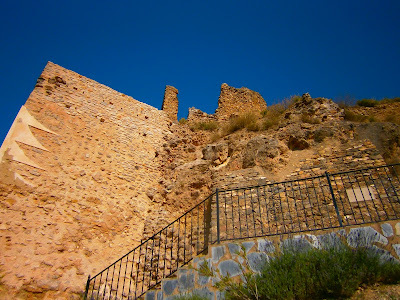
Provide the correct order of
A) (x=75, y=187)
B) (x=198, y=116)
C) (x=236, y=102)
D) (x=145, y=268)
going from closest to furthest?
(x=145, y=268)
(x=75, y=187)
(x=198, y=116)
(x=236, y=102)

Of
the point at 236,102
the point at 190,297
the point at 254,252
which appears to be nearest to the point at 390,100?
the point at 236,102

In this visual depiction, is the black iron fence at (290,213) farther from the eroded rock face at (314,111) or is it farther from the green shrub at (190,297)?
the eroded rock face at (314,111)

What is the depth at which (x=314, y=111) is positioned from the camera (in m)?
10.9

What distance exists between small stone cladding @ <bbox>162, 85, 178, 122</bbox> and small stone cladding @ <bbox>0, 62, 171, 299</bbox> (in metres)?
1.25

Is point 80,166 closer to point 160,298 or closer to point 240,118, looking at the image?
point 160,298

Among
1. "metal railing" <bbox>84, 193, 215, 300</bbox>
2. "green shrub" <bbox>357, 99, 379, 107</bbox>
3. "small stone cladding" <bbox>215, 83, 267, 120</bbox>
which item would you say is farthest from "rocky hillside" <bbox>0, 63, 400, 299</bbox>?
"small stone cladding" <bbox>215, 83, 267, 120</bbox>

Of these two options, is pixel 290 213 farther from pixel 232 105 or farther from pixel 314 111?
pixel 232 105

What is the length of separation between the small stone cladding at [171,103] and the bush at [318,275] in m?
8.97

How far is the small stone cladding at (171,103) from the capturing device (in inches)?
506

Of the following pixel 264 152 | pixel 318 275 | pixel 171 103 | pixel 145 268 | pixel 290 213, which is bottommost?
pixel 318 275

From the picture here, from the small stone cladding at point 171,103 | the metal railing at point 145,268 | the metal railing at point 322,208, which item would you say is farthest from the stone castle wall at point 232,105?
the metal railing at point 322,208

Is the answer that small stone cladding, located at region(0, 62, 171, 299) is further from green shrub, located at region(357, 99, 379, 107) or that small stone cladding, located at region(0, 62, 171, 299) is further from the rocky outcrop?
green shrub, located at region(357, 99, 379, 107)

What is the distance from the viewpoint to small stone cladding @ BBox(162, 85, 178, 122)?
42.2 ft

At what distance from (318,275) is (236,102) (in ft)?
36.8
